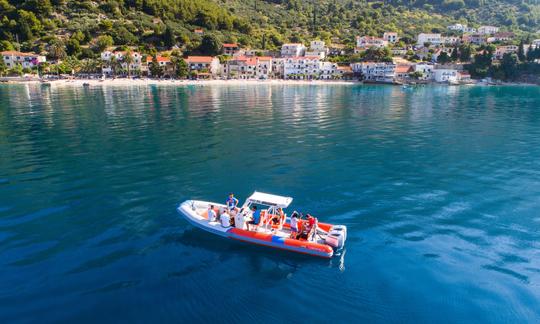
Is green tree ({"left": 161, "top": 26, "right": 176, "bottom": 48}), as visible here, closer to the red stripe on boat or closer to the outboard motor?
the red stripe on boat

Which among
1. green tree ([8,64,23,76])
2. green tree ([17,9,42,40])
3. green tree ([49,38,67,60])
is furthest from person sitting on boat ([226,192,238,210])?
green tree ([17,9,42,40])

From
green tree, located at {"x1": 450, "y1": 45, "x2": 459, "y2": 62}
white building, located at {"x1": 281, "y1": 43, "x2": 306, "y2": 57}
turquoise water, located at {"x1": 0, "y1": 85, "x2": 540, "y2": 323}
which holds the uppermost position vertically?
white building, located at {"x1": 281, "y1": 43, "x2": 306, "y2": 57}

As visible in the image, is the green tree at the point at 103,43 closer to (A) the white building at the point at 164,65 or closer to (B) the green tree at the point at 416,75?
(A) the white building at the point at 164,65

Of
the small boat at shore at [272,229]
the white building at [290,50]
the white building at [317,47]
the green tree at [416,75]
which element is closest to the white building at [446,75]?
the green tree at [416,75]

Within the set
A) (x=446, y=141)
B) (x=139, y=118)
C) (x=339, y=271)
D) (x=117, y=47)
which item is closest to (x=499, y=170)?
(x=446, y=141)

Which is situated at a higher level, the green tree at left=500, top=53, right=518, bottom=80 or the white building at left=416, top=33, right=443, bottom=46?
the white building at left=416, top=33, right=443, bottom=46

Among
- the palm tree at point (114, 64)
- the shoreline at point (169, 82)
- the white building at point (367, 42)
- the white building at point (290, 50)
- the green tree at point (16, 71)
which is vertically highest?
the white building at point (367, 42)

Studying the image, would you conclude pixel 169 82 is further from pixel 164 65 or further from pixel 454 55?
pixel 454 55

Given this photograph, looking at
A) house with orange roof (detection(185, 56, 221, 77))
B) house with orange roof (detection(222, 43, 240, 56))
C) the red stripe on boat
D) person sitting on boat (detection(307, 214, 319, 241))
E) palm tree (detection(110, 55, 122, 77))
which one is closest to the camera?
person sitting on boat (detection(307, 214, 319, 241))

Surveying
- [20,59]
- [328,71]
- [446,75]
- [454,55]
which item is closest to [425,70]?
[446,75]
